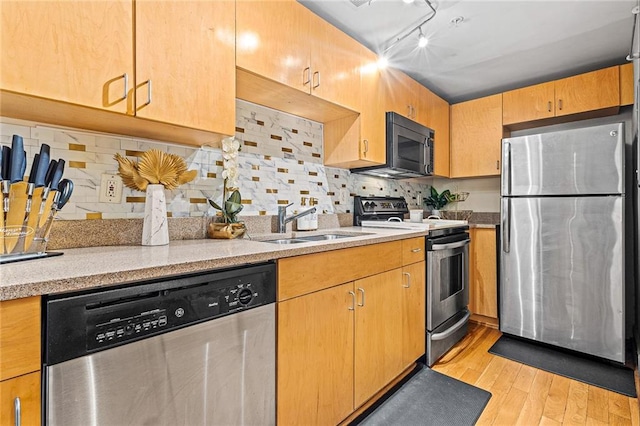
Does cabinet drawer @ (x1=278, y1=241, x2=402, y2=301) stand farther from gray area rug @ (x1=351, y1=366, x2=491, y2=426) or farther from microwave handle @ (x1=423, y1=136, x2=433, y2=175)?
microwave handle @ (x1=423, y1=136, x2=433, y2=175)

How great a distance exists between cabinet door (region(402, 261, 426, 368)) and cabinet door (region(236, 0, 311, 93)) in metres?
1.35

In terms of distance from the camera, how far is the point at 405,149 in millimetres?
2520

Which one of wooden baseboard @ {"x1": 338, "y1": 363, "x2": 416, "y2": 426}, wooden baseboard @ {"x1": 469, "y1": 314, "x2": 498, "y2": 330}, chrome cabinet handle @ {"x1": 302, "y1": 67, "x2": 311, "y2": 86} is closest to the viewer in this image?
wooden baseboard @ {"x1": 338, "y1": 363, "x2": 416, "y2": 426}

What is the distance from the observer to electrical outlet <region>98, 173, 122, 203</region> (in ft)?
4.23

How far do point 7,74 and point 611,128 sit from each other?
128 inches

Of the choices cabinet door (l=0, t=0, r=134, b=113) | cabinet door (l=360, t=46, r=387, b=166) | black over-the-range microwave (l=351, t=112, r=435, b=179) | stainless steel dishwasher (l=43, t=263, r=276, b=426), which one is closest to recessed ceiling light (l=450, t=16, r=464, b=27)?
cabinet door (l=360, t=46, r=387, b=166)

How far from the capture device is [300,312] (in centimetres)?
125

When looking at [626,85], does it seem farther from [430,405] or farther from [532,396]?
[430,405]

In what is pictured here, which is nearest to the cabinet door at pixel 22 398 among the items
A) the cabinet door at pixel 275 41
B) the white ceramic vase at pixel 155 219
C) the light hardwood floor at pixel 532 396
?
the white ceramic vase at pixel 155 219

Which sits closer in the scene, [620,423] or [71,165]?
[71,165]

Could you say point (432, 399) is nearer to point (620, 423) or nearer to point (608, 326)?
point (620, 423)

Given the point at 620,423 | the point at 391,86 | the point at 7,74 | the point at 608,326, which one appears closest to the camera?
the point at 7,74

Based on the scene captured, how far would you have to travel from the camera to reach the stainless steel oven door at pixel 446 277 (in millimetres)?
2123

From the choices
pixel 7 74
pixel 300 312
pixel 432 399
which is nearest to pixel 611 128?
pixel 432 399
